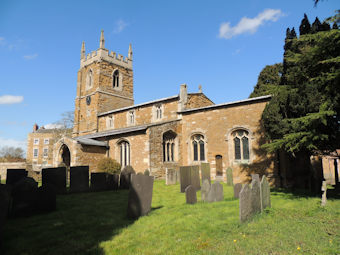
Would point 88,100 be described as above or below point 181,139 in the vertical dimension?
above

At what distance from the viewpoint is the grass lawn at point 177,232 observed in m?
3.90

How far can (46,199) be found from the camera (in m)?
6.65

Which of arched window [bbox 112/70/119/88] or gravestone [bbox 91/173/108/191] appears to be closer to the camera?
gravestone [bbox 91/173/108/191]

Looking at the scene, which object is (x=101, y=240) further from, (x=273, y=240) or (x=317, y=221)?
(x=317, y=221)

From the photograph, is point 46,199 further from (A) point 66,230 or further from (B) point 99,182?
(B) point 99,182

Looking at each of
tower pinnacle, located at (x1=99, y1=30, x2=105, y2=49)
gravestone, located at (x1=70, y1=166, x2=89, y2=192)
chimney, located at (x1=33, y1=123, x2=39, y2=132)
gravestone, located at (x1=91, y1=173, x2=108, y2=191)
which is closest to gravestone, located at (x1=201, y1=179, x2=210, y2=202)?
gravestone, located at (x1=91, y1=173, x2=108, y2=191)

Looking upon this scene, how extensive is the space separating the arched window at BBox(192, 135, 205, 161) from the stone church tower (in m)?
13.1

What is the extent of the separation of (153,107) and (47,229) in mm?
16922

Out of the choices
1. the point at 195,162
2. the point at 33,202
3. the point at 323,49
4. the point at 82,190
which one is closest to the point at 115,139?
the point at 195,162

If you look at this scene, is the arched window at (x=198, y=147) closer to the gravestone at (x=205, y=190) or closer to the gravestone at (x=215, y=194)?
the gravestone at (x=205, y=190)

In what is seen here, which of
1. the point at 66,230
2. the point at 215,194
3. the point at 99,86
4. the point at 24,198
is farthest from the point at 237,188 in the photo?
the point at 99,86

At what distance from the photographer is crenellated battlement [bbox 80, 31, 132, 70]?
1081 inches

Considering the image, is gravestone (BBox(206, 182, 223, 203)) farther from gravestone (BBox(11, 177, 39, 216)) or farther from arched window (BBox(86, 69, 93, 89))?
arched window (BBox(86, 69, 93, 89))

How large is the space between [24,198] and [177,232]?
4.43 meters
